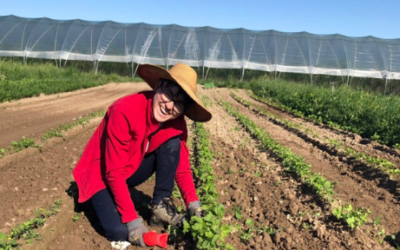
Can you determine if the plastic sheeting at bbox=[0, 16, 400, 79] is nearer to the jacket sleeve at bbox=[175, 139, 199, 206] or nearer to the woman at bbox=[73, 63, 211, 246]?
the jacket sleeve at bbox=[175, 139, 199, 206]

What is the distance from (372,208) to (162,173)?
2.23m

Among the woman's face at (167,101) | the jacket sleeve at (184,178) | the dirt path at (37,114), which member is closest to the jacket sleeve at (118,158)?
the woman's face at (167,101)

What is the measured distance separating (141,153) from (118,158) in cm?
28

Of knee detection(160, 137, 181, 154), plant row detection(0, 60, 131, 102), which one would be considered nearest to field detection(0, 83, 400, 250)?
knee detection(160, 137, 181, 154)

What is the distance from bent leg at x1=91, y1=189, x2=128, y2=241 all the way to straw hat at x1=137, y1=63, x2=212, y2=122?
0.95 m

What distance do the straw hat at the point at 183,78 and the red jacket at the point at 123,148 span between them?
148mm

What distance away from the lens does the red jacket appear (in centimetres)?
281

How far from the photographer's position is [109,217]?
2975 millimetres

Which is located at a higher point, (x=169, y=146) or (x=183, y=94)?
(x=183, y=94)

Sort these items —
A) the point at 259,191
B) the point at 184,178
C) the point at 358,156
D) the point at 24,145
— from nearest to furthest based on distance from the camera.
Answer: the point at 184,178
the point at 259,191
the point at 24,145
the point at 358,156

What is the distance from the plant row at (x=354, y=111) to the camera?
7875mm

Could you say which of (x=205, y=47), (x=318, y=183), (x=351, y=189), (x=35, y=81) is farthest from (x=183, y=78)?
(x=205, y=47)

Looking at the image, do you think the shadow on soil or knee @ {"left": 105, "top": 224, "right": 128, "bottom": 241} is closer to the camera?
knee @ {"left": 105, "top": 224, "right": 128, "bottom": 241}

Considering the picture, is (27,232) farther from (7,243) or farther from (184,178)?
(184,178)
